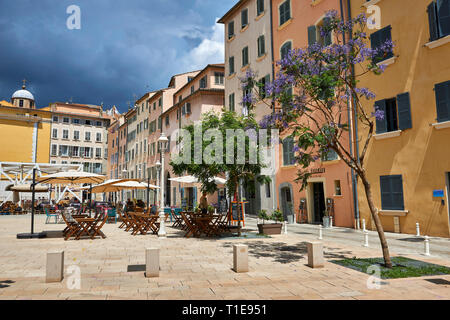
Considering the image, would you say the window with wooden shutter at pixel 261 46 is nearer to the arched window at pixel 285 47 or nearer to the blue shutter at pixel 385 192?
the arched window at pixel 285 47

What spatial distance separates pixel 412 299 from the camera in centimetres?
491

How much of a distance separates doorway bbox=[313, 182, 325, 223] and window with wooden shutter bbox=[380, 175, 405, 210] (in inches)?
166

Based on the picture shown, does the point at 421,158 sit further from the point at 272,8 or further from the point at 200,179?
the point at 272,8

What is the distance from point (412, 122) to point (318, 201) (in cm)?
679

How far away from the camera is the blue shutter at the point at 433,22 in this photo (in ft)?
38.7

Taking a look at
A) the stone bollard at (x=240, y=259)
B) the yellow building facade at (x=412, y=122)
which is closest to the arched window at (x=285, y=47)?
the yellow building facade at (x=412, y=122)

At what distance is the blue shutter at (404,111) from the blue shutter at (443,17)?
2.33 metres

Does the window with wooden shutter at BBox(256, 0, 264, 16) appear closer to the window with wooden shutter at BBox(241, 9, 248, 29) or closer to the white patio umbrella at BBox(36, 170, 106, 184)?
the window with wooden shutter at BBox(241, 9, 248, 29)

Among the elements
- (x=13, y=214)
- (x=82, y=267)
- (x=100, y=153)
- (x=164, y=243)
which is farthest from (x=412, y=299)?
(x=100, y=153)

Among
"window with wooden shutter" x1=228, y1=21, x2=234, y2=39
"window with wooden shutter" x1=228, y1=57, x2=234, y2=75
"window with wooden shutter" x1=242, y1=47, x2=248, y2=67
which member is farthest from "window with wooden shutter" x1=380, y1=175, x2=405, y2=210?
"window with wooden shutter" x1=228, y1=21, x2=234, y2=39

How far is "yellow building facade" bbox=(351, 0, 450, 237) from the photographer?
1154 cm

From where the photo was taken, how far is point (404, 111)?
12750mm
